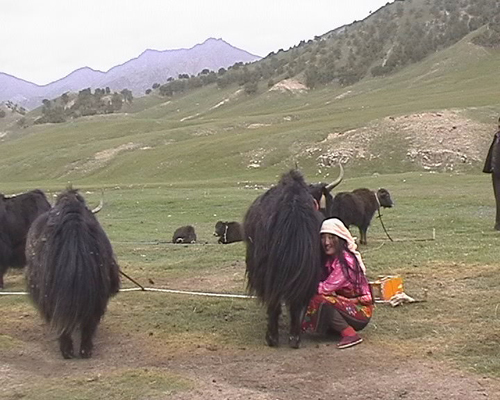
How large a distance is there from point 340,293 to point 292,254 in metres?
0.79

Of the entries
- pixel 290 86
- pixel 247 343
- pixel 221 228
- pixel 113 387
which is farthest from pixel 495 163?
pixel 290 86

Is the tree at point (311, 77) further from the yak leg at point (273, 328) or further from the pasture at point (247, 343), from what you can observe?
the yak leg at point (273, 328)

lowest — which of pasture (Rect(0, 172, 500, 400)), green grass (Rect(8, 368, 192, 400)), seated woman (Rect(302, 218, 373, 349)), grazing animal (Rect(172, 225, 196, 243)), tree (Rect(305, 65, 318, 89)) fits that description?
grazing animal (Rect(172, 225, 196, 243))

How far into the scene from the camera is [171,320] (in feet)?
24.0

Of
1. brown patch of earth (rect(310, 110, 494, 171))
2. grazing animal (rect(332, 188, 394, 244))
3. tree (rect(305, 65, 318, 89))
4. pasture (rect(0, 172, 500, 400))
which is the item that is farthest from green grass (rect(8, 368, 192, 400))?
tree (rect(305, 65, 318, 89))

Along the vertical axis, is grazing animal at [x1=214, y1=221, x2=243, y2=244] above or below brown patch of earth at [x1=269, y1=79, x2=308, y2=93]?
below

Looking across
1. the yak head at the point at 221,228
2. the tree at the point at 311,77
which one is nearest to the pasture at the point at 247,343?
the yak head at the point at 221,228

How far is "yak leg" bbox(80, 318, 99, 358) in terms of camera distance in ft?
20.5

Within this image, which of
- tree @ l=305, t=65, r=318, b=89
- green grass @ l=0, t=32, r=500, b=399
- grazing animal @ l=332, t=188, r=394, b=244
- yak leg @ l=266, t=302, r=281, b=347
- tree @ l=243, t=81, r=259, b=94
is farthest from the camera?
tree @ l=243, t=81, r=259, b=94

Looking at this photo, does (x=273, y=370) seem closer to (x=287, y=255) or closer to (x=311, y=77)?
(x=287, y=255)

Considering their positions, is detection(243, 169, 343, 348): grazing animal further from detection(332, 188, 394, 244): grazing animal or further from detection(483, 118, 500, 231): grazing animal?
detection(483, 118, 500, 231): grazing animal

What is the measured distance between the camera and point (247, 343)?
257 inches

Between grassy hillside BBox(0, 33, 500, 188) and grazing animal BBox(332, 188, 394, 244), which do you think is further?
grassy hillside BBox(0, 33, 500, 188)

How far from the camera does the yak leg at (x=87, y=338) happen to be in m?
6.24
